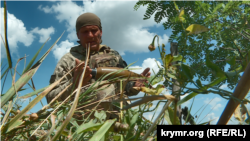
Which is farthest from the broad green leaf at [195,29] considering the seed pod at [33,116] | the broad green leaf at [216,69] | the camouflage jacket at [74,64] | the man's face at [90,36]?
the man's face at [90,36]

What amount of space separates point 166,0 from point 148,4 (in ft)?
0.80

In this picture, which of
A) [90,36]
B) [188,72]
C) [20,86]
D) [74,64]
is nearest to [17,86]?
[20,86]

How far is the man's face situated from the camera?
173 cm

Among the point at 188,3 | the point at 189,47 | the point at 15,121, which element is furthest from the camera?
the point at 189,47

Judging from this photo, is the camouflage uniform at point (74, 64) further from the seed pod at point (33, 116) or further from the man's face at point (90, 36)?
the seed pod at point (33, 116)

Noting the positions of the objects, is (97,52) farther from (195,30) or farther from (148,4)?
(195,30)

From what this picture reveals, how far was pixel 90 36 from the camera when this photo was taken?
1.71m

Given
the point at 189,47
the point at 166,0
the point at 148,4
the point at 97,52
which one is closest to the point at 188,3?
the point at 166,0

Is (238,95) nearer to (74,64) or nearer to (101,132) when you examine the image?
(101,132)

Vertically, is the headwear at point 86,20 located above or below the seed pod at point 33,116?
above

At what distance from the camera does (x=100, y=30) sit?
6.36 feet

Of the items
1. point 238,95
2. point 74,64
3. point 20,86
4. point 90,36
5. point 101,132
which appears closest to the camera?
point 238,95

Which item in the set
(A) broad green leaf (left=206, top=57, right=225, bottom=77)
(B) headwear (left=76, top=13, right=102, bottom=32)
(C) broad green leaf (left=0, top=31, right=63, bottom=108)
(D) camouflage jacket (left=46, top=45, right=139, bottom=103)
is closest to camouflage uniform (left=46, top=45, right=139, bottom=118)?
(D) camouflage jacket (left=46, top=45, right=139, bottom=103)

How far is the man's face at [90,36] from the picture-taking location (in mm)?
1726
